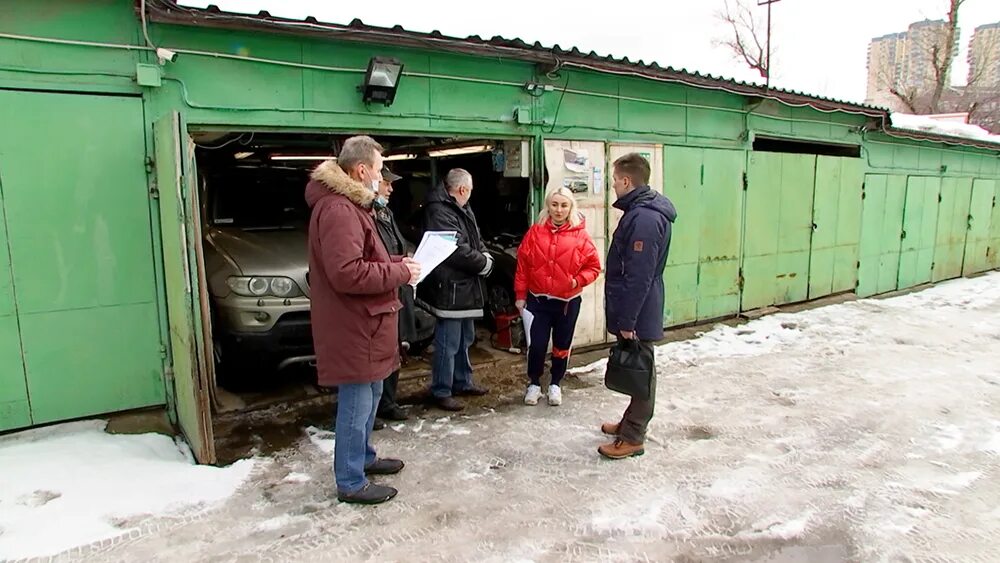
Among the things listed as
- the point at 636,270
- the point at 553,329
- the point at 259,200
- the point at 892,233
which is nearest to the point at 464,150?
the point at 259,200

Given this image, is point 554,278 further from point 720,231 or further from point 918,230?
point 918,230

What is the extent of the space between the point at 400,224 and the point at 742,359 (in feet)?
14.6

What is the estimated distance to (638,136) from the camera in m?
6.75

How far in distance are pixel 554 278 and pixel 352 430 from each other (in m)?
2.04

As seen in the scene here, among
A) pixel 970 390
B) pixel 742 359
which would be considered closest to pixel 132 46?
pixel 742 359

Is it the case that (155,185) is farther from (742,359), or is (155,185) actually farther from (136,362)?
(742,359)

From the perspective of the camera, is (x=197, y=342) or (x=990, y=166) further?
(x=990, y=166)

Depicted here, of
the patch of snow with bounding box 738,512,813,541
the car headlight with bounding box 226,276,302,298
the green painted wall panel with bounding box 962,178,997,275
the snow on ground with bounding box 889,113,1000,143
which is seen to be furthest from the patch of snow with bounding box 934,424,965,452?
the green painted wall panel with bounding box 962,178,997,275

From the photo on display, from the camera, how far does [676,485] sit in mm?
3654

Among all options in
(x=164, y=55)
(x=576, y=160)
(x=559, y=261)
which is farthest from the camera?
(x=576, y=160)

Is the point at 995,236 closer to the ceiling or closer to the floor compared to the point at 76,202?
closer to the floor

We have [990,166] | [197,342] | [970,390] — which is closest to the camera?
[197,342]

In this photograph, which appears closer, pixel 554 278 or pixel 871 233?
pixel 554 278

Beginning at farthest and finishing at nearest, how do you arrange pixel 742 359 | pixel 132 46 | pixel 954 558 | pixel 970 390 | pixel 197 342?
pixel 742 359
pixel 970 390
pixel 132 46
pixel 197 342
pixel 954 558
